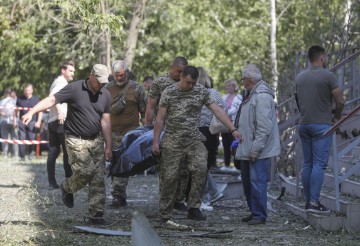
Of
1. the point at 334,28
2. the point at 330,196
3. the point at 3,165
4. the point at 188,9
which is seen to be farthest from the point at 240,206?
the point at 188,9

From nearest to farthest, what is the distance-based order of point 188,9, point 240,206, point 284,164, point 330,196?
1. point 330,196
2. point 240,206
3. point 284,164
4. point 188,9

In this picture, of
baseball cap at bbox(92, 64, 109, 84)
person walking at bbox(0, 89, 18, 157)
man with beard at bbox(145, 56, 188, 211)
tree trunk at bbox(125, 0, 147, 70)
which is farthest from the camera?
tree trunk at bbox(125, 0, 147, 70)

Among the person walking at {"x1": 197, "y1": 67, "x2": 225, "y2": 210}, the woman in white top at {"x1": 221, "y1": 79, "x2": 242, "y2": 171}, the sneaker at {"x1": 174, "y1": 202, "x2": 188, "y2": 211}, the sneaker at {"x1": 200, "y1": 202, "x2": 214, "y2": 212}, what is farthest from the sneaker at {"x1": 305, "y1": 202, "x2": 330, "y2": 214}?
the woman in white top at {"x1": 221, "y1": 79, "x2": 242, "y2": 171}

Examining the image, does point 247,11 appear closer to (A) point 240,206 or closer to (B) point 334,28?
(B) point 334,28

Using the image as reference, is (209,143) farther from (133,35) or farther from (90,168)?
(133,35)

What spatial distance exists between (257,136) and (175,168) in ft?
3.27

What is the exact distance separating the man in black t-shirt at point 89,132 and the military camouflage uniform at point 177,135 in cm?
69

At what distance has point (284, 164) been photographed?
17.7m

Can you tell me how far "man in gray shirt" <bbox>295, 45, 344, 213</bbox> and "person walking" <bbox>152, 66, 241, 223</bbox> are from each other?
0.84 meters

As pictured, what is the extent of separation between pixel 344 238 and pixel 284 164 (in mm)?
7001

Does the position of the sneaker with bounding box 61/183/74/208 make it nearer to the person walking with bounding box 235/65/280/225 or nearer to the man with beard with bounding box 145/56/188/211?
the man with beard with bounding box 145/56/188/211

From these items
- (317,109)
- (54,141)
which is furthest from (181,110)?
(54,141)

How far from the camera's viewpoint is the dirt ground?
10430mm

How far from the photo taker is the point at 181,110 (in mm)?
11789
